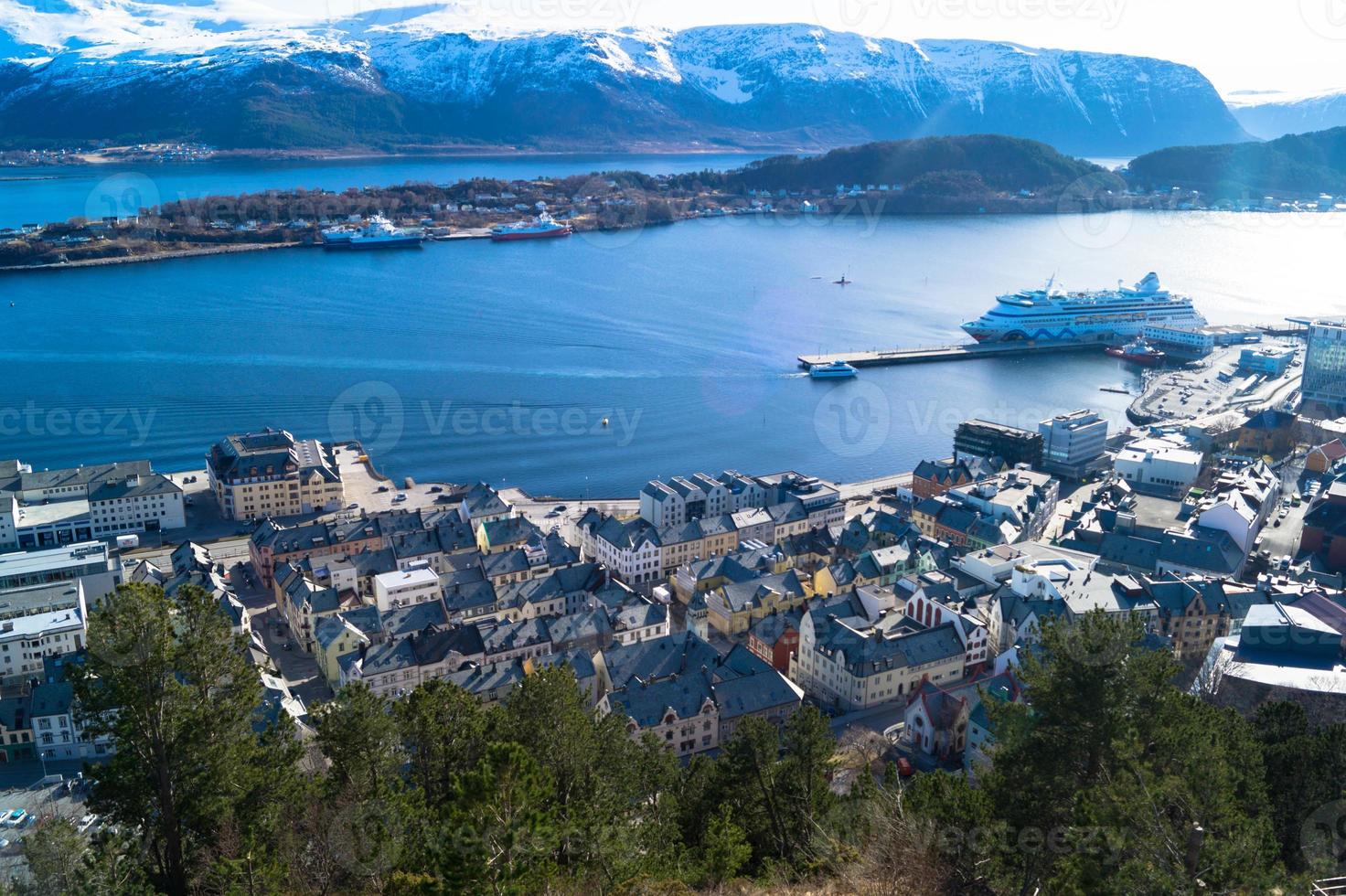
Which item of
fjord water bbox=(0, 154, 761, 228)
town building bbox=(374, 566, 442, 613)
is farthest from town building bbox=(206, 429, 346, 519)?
fjord water bbox=(0, 154, 761, 228)

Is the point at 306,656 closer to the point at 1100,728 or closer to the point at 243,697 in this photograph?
the point at 243,697

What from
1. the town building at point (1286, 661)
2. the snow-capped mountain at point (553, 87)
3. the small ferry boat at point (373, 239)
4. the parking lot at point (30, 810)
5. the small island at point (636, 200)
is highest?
the snow-capped mountain at point (553, 87)

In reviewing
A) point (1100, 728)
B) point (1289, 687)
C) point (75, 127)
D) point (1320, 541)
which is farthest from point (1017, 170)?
point (75, 127)

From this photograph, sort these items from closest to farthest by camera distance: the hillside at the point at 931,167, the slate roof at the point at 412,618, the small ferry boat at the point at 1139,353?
the slate roof at the point at 412,618 → the small ferry boat at the point at 1139,353 → the hillside at the point at 931,167

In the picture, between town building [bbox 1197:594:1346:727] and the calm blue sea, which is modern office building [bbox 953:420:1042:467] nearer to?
the calm blue sea

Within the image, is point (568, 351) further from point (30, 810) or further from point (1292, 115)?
point (1292, 115)

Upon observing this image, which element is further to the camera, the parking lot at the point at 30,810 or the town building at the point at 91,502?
the town building at the point at 91,502

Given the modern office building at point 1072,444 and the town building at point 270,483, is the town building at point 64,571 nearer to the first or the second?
the town building at point 270,483

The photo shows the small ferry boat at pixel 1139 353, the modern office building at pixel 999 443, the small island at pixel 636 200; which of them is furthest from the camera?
the small island at pixel 636 200

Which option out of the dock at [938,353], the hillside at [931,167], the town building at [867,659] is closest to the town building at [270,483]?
the town building at [867,659]
